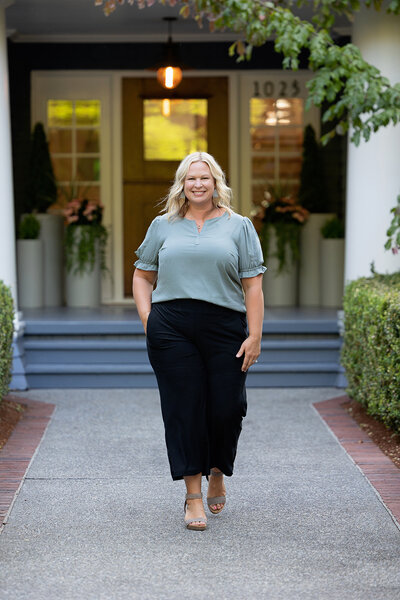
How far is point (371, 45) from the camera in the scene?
25.9 feet

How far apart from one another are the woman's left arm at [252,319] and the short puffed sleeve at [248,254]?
0.03 metres

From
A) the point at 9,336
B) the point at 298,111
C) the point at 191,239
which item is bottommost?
the point at 9,336

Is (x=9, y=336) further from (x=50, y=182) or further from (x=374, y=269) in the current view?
(x=50, y=182)

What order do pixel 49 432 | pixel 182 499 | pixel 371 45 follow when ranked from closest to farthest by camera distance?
pixel 182 499
pixel 49 432
pixel 371 45

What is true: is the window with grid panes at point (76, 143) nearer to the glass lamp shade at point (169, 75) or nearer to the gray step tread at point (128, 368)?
the glass lamp shade at point (169, 75)

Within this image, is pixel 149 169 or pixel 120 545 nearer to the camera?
pixel 120 545

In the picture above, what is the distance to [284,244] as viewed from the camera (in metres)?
10.1

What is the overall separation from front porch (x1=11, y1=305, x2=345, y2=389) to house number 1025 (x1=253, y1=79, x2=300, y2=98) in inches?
127

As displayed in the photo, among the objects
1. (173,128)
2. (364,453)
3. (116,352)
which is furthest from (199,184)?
(173,128)

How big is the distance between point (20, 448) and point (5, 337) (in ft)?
3.03

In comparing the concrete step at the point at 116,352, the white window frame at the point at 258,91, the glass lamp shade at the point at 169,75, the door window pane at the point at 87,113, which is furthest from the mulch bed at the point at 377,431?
the door window pane at the point at 87,113

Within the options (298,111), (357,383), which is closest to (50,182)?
(298,111)

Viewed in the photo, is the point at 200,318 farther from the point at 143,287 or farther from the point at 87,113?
the point at 87,113

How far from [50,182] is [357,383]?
4636 millimetres
